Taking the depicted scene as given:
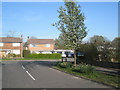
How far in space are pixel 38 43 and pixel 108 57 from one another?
51.0 m

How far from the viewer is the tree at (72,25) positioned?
22.1 m

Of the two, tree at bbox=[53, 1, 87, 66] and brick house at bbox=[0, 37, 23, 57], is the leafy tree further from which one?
brick house at bbox=[0, 37, 23, 57]

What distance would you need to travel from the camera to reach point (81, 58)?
99.6 feet

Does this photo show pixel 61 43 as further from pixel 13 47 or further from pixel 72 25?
pixel 72 25

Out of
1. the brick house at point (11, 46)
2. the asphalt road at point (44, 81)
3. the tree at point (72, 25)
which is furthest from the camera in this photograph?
the brick house at point (11, 46)

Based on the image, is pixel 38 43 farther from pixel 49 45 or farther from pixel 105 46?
pixel 105 46

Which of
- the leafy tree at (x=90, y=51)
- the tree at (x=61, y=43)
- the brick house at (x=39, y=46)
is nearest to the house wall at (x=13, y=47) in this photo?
the brick house at (x=39, y=46)

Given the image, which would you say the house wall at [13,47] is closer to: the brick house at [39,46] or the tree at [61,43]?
the brick house at [39,46]

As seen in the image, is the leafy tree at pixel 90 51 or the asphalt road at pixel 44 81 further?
the leafy tree at pixel 90 51

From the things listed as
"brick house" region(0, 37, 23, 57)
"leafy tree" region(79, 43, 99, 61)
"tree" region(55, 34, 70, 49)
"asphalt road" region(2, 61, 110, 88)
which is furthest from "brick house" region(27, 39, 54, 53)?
"asphalt road" region(2, 61, 110, 88)

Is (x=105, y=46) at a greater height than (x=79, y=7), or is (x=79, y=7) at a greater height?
(x=79, y=7)

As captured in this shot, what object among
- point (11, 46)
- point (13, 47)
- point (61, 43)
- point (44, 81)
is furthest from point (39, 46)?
point (44, 81)

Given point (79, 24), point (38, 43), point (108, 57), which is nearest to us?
point (79, 24)

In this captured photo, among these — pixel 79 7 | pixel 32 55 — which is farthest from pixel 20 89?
pixel 32 55
